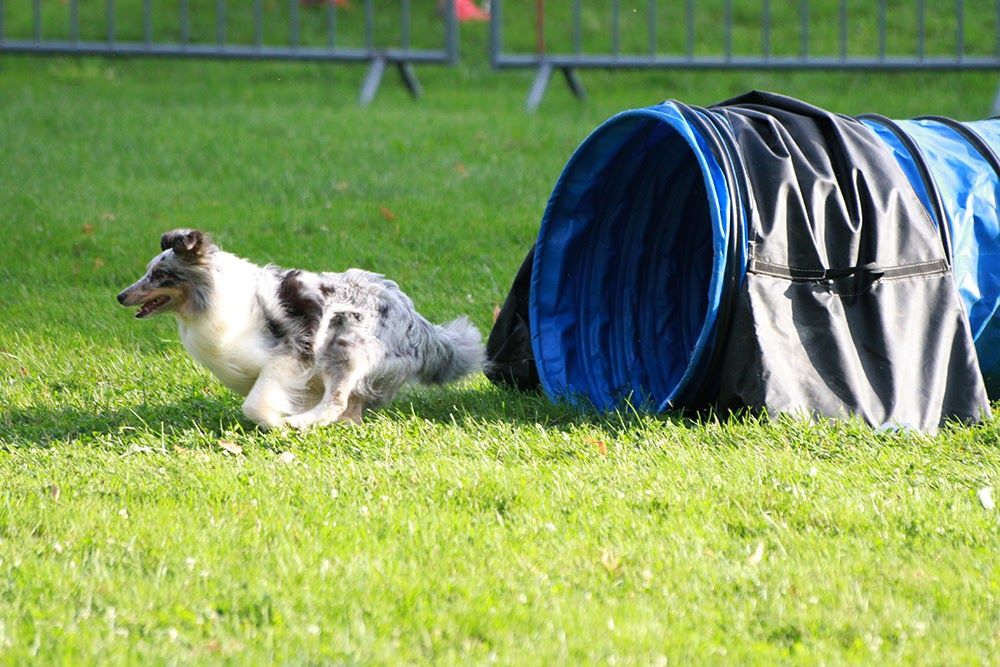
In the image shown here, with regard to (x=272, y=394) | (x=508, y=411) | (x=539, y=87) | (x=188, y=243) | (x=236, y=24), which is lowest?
(x=508, y=411)

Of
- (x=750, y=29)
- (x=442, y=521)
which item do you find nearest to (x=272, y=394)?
(x=442, y=521)

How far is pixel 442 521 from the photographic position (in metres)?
4.56

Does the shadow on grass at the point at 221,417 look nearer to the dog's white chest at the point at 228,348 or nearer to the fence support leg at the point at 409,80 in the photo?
the dog's white chest at the point at 228,348

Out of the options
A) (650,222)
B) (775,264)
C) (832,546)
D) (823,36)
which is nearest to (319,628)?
(832,546)

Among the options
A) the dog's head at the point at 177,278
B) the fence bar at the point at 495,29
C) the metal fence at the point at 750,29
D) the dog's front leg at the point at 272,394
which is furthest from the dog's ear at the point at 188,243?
the metal fence at the point at 750,29

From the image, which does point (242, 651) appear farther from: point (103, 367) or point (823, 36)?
point (823, 36)

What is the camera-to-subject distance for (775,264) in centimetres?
540

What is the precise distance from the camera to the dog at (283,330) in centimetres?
554

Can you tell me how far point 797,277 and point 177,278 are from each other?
260 cm

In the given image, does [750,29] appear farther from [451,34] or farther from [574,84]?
[451,34]

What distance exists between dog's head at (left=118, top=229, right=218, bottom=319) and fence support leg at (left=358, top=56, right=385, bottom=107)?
332 inches

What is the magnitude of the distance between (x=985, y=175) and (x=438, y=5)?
1336 cm

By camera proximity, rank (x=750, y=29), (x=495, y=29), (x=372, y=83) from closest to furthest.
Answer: (x=495, y=29)
(x=372, y=83)
(x=750, y=29)

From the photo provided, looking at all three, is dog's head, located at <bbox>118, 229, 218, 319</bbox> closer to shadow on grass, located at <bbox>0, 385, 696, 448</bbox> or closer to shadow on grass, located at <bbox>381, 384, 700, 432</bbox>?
shadow on grass, located at <bbox>0, 385, 696, 448</bbox>
